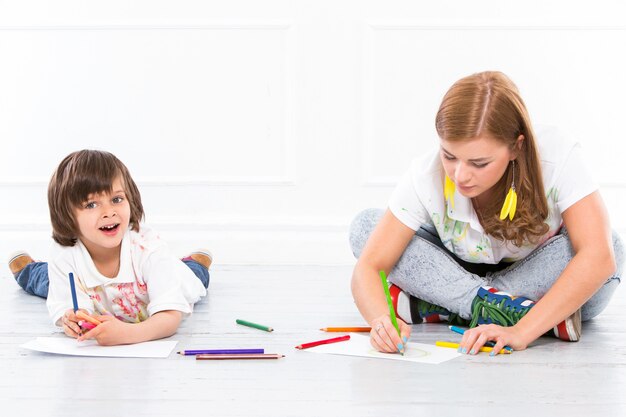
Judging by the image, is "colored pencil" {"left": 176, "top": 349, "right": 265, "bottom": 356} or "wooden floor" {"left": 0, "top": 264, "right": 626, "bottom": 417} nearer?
"wooden floor" {"left": 0, "top": 264, "right": 626, "bottom": 417}

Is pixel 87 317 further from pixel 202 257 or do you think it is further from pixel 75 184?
pixel 202 257

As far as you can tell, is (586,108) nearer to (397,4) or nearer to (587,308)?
(397,4)

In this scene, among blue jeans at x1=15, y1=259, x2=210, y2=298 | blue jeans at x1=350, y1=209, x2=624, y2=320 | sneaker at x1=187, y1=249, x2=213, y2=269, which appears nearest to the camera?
blue jeans at x1=350, y1=209, x2=624, y2=320

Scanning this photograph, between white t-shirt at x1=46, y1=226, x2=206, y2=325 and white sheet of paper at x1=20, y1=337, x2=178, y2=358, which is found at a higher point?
white t-shirt at x1=46, y1=226, x2=206, y2=325

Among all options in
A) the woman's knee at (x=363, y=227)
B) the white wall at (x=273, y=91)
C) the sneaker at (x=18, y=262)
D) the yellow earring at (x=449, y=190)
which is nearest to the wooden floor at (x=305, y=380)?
the woman's knee at (x=363, y=227)

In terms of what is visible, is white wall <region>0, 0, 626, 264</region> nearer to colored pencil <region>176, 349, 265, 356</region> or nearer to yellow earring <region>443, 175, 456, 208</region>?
yellow earring <region>443, 175, 456, 208</region>

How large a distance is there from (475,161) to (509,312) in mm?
365

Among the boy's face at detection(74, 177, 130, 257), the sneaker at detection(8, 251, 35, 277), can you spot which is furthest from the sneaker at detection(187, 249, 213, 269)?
the boy's face at detection(74, 177, 130, 257)

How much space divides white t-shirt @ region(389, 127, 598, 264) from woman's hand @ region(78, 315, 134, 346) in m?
0.60

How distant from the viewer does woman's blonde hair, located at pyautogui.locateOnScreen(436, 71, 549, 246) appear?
1675 millimetres

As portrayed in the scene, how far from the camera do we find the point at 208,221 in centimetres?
303

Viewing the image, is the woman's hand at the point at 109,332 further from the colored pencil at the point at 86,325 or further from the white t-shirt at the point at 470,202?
the white t-shirt at the point at 470,202

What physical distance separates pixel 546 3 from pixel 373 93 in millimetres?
616

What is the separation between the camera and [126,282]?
77.5 inches
